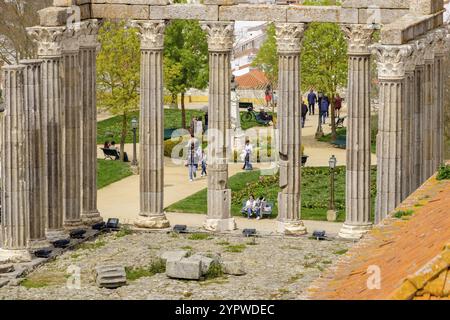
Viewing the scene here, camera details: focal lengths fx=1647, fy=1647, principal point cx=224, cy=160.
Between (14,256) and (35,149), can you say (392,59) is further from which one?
(14,256)

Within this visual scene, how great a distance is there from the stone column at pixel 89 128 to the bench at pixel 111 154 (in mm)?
23575

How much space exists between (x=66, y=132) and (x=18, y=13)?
136 feet

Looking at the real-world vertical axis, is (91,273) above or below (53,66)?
below

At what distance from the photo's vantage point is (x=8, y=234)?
60.2m

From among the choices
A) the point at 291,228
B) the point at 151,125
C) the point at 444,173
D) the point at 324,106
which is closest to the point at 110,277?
the point at 291,228

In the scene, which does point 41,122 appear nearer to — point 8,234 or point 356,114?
point 8,234

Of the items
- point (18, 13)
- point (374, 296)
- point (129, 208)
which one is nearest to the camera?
point (374, 296)

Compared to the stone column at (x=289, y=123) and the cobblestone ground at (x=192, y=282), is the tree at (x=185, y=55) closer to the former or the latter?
the stone column at (x=289, y=123)

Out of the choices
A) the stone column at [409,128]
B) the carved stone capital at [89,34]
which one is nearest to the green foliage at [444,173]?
the stone column at [409,128]

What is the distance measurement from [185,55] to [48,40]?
40664 mm

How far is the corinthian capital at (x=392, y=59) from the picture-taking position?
193ft

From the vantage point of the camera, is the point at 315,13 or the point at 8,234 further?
the point at 315,13

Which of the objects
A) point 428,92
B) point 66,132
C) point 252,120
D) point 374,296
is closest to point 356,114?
point 428,92

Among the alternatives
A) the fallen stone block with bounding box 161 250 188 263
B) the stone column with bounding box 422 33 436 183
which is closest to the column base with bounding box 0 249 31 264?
the fallen stone block with bounding box 161 250 188 263
